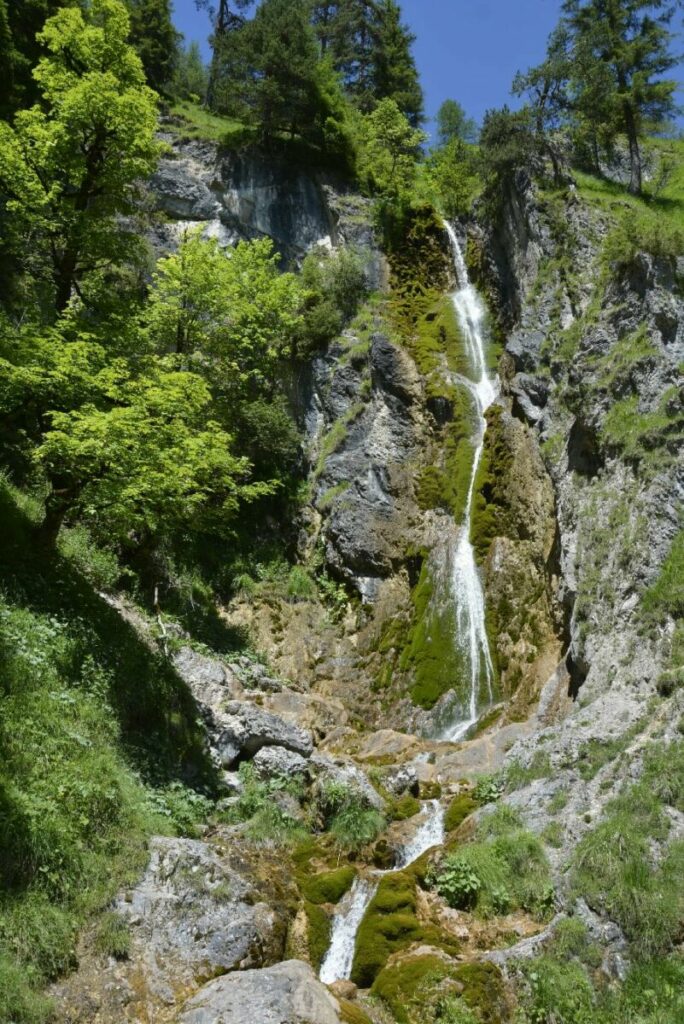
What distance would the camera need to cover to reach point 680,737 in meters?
9.56

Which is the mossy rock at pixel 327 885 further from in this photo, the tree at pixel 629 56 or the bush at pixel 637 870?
the tree at pixel 629 56

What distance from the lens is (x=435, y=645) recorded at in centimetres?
1680

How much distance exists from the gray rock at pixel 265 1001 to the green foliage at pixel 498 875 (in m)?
2.71

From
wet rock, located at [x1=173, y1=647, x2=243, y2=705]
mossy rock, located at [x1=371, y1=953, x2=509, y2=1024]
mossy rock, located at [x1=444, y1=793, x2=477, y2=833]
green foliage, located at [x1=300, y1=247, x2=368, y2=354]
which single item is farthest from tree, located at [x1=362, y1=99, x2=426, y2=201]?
mossy rock, located at [x1=371, y1=953, x2=509, y2=1024]

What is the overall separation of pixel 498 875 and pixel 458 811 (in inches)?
77.6

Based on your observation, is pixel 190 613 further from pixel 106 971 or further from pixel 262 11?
pixel 262 11

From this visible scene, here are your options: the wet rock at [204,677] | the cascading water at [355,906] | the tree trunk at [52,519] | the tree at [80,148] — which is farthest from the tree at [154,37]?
the cascading water at [355,906]

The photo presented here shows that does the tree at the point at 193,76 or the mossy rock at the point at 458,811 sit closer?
the mossy rock at the point at 458,811

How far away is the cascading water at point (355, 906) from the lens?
344 inches

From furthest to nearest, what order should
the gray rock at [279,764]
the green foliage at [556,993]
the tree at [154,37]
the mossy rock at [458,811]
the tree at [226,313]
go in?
the tree at [154,37], the tree at [226,313], the gray rock at [279,764], the mossy rock at [458,811], the green foliage at [556,993]

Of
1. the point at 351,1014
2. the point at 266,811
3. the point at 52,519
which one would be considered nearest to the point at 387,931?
the point at 351,1014

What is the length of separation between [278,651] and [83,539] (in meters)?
6.06

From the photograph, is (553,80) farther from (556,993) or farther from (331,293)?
(556,993)

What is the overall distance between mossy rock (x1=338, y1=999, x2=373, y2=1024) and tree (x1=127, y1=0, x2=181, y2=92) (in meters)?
39.0
